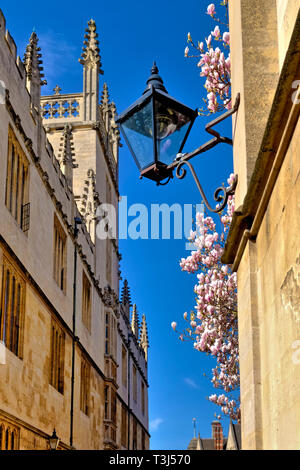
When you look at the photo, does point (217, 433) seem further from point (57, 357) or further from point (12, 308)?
point (12, 308)

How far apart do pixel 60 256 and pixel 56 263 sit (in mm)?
771

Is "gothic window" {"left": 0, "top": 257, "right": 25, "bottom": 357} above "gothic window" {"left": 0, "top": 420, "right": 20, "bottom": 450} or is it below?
above

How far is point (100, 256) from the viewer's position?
31.2 metres

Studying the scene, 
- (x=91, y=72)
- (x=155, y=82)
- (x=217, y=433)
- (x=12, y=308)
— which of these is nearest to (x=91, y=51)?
(x=91, y=72)

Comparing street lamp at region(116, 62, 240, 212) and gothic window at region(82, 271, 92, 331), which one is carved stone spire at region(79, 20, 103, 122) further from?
street lamp at region(116, 62, 240, 212)

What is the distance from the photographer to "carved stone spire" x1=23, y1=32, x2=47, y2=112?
20234 millimetres

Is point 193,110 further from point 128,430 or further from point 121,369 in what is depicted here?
point 128,430

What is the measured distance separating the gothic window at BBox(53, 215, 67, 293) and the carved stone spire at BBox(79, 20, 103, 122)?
9920 mm

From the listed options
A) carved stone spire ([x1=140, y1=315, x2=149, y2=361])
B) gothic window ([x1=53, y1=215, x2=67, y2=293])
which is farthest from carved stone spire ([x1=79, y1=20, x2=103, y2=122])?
carved stone spire ([x1=140, y1=315, x2=149, y2=361])

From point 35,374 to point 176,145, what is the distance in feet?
40.8

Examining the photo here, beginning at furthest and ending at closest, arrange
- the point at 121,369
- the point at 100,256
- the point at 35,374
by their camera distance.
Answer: the point at 121,369, the point at 100,256, the point at 35,374
